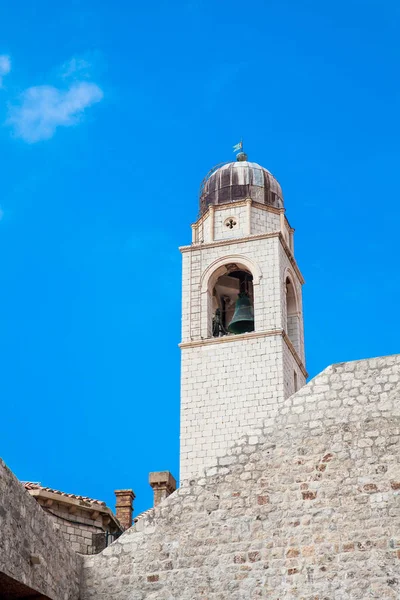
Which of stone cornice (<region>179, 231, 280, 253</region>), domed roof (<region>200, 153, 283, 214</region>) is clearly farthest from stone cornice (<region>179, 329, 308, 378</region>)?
domed roof (<region>200, 153, 283, 214</region>)

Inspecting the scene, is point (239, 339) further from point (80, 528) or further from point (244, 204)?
point (80, 528)

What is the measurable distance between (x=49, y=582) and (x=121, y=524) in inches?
523

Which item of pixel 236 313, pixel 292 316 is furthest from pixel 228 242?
pixel 292 316

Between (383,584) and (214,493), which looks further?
(214,493)

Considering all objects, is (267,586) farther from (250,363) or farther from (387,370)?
(250,363)

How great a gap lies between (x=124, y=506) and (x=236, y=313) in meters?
8.05

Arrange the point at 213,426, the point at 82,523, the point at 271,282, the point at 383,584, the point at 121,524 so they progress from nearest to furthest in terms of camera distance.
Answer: the point at 383,584 → the point at 82,523 → the point at 121,524 → the point at 213,426 → the point at 271,282

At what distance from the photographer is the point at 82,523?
1994cm

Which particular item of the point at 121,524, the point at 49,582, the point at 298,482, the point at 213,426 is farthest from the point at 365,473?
the point at 213,426

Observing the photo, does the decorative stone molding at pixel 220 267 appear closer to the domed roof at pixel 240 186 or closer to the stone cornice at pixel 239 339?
the stone cornice at pixel 239 339

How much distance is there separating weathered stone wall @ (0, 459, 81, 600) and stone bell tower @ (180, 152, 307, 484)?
15244mm

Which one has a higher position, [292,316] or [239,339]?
[292,316]

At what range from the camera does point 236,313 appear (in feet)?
95.9

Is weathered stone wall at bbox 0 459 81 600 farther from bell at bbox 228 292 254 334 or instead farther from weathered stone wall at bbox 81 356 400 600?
bell at bbox 228 292 254 334
